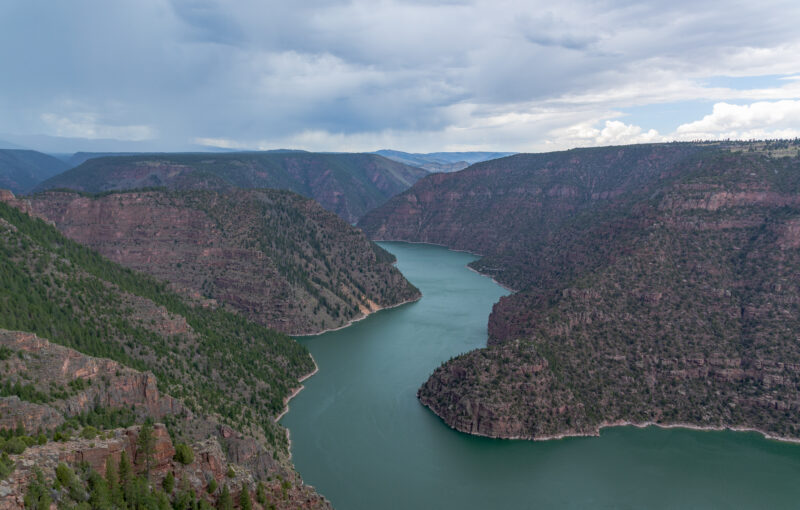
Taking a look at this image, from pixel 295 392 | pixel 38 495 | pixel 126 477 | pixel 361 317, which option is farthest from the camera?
pixel 361 317

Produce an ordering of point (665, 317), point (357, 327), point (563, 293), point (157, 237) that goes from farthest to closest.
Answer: point (157, 237)
point (357, 327)
point (563, 293)
point (665, 317)

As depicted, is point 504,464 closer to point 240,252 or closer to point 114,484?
point 114,484

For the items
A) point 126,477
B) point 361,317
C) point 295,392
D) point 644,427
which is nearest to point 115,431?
point 126,477

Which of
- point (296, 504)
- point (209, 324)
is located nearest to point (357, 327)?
point (209, 324)

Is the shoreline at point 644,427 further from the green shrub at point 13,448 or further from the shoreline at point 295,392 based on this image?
the green shrub at point 13,448

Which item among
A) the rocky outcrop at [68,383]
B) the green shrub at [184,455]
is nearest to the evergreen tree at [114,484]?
the green shrub at [184,455]

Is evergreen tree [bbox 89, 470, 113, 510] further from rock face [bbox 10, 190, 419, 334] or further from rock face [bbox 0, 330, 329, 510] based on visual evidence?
rock face [bbox 10, 190, 419, 334]

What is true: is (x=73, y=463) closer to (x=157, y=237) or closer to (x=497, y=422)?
(x=497, y=422)
